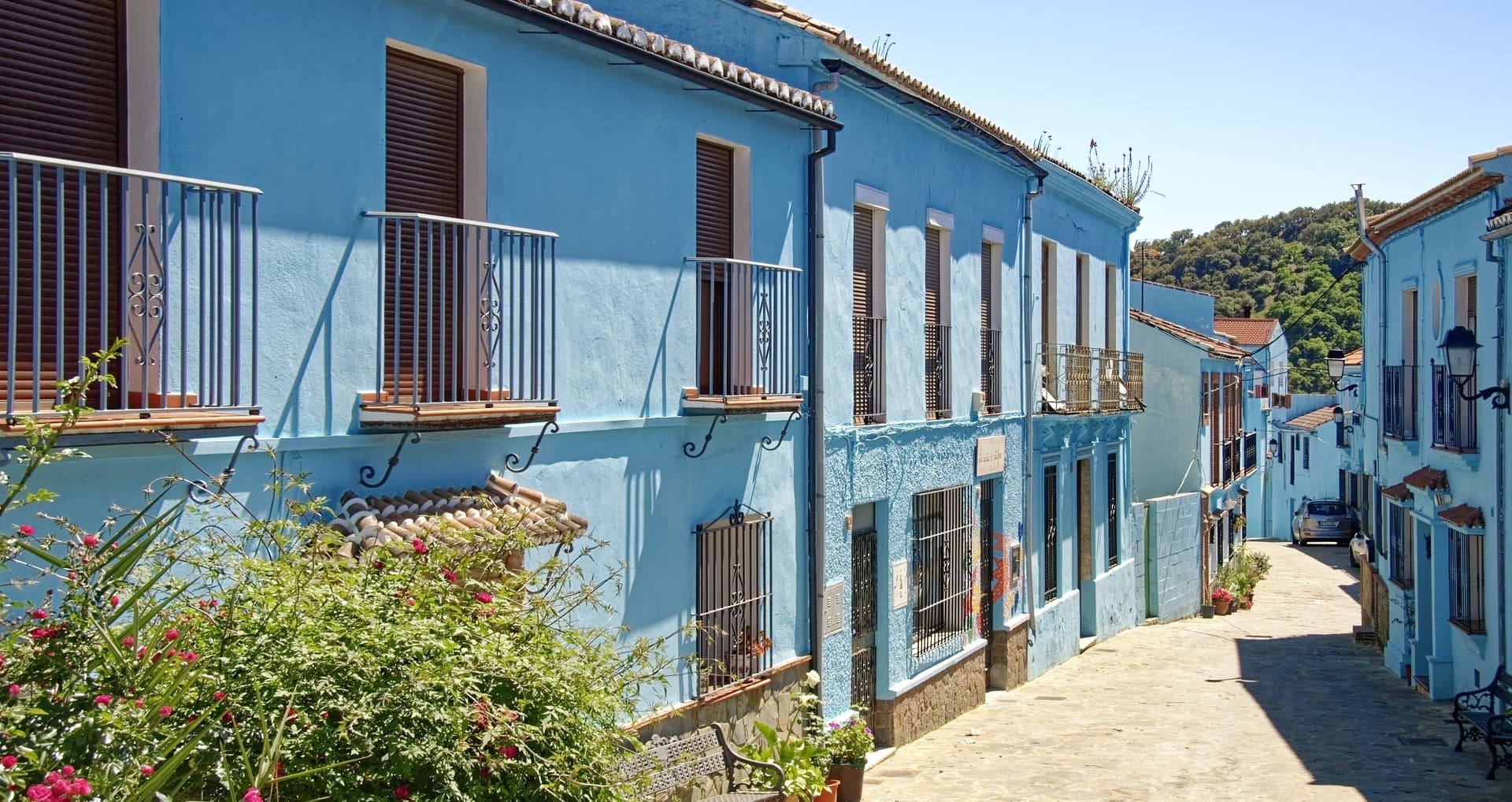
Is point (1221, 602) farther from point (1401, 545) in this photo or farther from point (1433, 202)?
point (1433, 202)

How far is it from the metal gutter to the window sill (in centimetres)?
264

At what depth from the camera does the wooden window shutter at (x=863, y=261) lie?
12.8m

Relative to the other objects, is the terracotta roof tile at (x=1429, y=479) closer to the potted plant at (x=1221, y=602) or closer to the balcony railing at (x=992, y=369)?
the balcony railing at (x=992, y=369)

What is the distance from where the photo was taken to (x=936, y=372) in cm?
1465

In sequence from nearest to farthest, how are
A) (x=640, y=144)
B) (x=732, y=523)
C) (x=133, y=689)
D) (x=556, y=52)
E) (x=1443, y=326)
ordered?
(x=133, y=689) < (x=556, y=52) < (x=640, y=144) < (x=732, y=523) < (x=1443, y=326)

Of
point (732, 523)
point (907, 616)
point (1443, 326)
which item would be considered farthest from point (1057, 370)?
point (732, 523)

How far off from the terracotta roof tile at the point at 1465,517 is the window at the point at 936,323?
5650 mm

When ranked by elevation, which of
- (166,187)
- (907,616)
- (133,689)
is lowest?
(907,616)

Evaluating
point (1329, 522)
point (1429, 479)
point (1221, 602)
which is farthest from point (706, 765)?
point (1329, 522)

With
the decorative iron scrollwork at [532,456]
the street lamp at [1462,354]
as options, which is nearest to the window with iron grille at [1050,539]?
the street lamp at [1462,354]

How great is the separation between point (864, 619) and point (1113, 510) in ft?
31.8

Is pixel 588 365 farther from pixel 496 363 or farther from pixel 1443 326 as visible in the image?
pixel 1443 326

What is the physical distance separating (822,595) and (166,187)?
6997 millimetres

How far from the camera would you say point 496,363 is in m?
7.70
